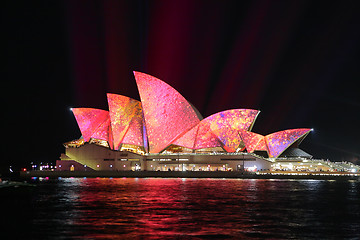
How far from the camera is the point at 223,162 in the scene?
230 feet

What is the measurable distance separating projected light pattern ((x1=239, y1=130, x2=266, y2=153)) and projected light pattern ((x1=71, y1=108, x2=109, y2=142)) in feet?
77.3

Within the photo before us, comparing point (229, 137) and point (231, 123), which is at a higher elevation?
point (231, 123)

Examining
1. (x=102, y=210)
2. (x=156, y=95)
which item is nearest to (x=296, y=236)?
(x=102, y=210)

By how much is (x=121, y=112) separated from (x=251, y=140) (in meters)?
21.8

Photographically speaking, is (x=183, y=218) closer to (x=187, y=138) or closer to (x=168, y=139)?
(x=168, y=139)

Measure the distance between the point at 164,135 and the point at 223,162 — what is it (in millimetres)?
11152

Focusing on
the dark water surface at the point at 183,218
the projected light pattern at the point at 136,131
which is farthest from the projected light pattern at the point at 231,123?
the dark water surface at the point at 183,218

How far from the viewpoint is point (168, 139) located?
67500 mm

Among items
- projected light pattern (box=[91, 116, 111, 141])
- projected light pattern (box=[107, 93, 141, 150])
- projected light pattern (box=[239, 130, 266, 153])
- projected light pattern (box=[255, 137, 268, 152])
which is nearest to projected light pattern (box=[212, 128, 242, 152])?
projected light pattern (box=[239, 130, 266, 153])

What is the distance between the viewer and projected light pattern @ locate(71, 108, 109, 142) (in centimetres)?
7212

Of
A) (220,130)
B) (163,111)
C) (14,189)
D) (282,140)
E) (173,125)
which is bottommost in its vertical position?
(14,189)

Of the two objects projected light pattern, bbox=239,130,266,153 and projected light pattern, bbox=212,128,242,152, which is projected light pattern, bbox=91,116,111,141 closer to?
projected light pattern, bbox=212,128,242,152

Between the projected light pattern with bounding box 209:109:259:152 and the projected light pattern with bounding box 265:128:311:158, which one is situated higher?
the projected light pattern with bounding box 209:109:259:152

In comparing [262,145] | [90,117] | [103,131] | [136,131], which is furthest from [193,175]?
[90,117]
